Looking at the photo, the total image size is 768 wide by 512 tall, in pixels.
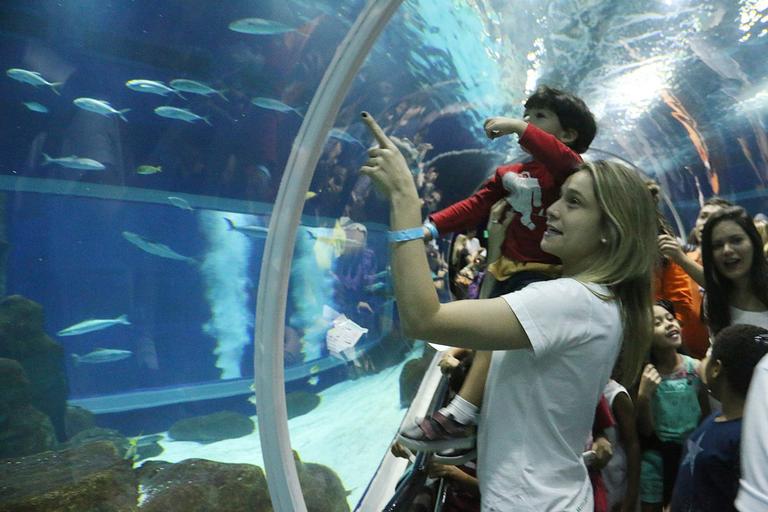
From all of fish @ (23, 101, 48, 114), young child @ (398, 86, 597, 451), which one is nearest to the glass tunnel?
fish @ (23, 101, 48, 114)

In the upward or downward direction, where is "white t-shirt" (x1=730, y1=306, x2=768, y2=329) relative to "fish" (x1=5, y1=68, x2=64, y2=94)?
downward

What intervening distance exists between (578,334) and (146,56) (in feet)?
13.1

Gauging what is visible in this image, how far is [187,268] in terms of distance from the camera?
16.2 feet

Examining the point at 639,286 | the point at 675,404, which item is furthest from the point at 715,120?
the point at 639,286

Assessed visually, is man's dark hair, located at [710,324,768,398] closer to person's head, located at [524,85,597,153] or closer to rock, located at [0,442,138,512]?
person's head, located at [524,85,597,153]

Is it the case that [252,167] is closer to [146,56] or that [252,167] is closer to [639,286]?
[146,56]

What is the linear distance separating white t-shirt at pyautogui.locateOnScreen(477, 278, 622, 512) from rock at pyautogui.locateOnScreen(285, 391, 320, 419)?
2.42 metres

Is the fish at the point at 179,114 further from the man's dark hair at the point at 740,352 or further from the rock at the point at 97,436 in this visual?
the man's dark hair at the point at 740,352

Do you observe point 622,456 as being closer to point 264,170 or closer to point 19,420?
point 264,170

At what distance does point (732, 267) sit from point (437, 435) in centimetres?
Result: 194

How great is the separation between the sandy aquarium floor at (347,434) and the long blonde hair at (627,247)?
197 centimetres

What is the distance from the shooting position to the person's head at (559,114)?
233 centimetres

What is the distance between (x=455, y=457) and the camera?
177 centimetres

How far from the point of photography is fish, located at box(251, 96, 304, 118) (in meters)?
3.80
